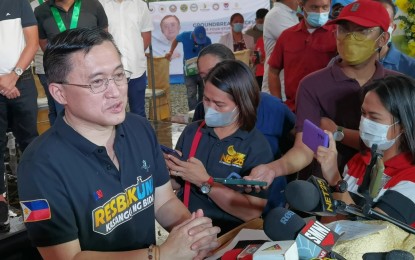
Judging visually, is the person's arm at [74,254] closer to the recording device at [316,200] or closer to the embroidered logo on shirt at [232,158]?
the recording device at [316,200]

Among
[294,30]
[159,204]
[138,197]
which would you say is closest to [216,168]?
[159,204]

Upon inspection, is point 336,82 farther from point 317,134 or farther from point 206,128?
point 317,134

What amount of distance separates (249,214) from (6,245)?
4.34ft

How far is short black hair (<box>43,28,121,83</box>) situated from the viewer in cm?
144

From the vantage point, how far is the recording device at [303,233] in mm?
1063

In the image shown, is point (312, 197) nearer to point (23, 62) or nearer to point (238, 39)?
point (23, 62)

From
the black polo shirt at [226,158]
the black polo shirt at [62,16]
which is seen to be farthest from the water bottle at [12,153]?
the black polo shirt at [226,158]

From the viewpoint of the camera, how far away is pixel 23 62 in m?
3.30

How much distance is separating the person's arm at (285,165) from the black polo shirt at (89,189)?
581 mm

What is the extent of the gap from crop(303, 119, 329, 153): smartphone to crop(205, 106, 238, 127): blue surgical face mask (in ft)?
2.29

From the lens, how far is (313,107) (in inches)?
97.0

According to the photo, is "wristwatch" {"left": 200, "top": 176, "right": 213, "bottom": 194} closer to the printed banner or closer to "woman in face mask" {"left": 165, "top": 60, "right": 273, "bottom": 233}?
"woman in face mask" {"left": 165, "top": 60, "right": 273, "bottom": 233}

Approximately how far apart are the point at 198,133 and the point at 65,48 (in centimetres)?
100

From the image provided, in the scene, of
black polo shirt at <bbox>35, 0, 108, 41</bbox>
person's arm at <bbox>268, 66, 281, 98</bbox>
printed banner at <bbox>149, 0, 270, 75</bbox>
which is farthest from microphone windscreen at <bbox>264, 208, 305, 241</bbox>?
printed banner at <bbox>149, 0, 270, 75</bbox>
